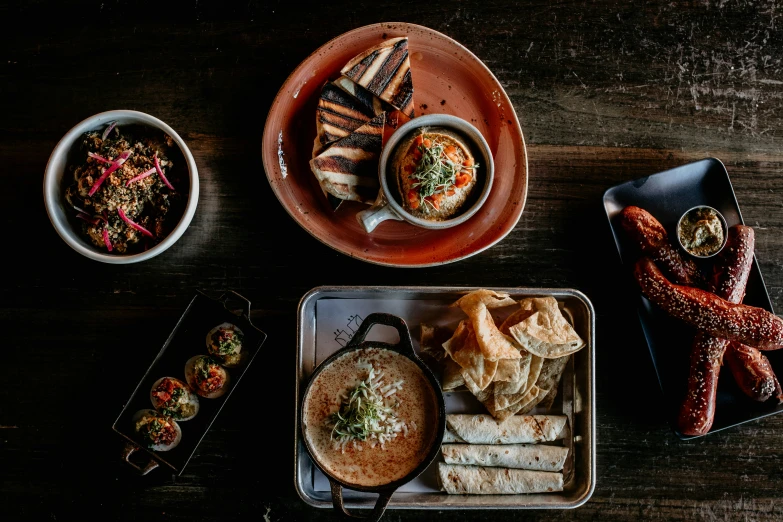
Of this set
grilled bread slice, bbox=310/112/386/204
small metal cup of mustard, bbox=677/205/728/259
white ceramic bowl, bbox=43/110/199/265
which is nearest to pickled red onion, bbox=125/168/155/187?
white ceramic bowl, bbox=43/110/199/265

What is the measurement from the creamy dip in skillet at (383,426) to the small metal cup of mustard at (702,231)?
1.02 metres

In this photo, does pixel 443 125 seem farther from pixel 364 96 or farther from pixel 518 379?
pixel 518 379

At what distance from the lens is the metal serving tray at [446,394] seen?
1.85 meters

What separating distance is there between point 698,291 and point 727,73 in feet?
2.75

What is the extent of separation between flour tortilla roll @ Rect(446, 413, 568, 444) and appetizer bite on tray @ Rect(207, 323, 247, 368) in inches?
28.7

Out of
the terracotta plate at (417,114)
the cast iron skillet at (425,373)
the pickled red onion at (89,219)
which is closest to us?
the cast iron skillet at (425,373)

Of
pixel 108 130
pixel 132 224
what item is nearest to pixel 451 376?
pixel 132 224

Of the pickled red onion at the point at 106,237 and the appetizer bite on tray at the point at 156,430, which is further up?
the pickled red onion at the point at 106,237

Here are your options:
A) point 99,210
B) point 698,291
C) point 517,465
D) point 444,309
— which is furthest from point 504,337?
point 99,210

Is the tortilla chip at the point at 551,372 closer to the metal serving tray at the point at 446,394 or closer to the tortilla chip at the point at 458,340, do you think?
the metal serving tray at the point at 446,394

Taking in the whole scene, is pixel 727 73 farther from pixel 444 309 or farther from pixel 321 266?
pixel 321 266

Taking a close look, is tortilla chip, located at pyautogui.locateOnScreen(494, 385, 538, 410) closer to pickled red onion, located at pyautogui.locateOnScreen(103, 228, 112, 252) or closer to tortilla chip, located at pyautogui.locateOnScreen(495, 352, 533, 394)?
tortilla chip, located at pyautogui.locateOnScreen(495, 352, 533, 394)

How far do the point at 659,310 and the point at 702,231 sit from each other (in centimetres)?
31

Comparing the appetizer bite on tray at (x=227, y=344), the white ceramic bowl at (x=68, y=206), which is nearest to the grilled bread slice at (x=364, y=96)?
the white ceramic bowl at (x=68, y=206)
